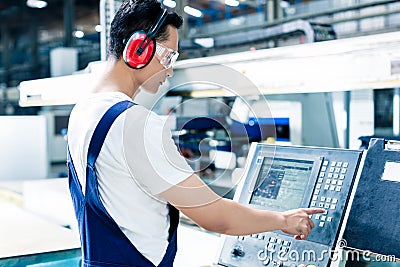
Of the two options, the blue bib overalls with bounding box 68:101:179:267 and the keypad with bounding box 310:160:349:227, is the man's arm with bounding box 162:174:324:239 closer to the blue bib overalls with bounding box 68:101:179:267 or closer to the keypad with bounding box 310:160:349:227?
the keypad with bounding box 310:160:349:227

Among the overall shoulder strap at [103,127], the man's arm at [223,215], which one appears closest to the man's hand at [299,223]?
the man's arm at [223,215]

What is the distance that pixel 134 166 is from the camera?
3.61ft

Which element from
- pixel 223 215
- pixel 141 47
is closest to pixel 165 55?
pixel 141 47

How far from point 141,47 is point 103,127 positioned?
209 mm

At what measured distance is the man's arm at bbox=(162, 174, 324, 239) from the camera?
1069mm

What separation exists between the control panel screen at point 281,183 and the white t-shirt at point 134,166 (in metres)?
0.29

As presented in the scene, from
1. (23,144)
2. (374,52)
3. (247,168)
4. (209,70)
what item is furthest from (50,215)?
(374,52)

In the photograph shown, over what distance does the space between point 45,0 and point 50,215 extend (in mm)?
4372

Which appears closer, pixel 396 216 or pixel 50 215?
pixel 396 216

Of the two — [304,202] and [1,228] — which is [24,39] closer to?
[1,228]

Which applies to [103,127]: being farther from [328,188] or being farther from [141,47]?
[328,188]

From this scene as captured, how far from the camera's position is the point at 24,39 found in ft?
22.4

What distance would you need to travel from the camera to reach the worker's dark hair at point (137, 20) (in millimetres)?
1194

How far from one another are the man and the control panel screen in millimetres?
115
